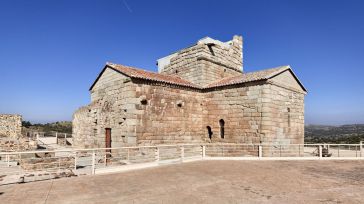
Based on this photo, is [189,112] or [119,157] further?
[189,112]

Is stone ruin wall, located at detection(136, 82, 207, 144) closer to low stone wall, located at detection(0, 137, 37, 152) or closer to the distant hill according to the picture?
low stone wall, located at detection(0, 137, 37, 152)

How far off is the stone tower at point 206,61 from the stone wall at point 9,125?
1304 centimetres

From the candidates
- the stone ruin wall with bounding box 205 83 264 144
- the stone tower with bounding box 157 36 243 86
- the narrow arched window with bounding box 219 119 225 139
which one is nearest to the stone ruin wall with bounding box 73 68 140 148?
the stone ruin wall with bounding box 205 83 264 144

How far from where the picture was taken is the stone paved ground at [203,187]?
6.46 meters

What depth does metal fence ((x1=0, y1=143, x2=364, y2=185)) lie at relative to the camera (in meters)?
8.98

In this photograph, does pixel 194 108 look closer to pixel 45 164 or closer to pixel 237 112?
pixel 237 112

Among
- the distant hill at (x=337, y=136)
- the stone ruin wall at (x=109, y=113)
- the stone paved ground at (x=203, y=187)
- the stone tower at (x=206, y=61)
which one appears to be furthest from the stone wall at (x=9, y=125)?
the distant hill at (x=337, y=136)

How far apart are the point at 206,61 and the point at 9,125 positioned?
56.8 feet

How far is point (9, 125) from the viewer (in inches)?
894

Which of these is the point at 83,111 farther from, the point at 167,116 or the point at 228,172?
the point at 228,172

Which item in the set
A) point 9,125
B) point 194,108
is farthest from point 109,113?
point 9,125

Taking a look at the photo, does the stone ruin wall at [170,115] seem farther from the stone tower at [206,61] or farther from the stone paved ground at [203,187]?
the stone paved ground at [203,187]

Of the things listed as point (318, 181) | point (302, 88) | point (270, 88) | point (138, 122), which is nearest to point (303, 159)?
point (270, 88)

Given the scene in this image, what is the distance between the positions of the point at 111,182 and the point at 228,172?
4226 mm
